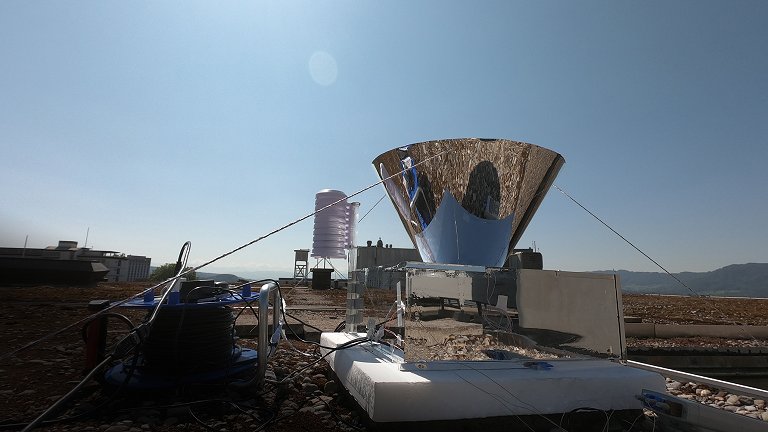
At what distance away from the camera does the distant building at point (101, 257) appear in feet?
93.6

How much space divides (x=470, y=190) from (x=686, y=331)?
28.5 ft

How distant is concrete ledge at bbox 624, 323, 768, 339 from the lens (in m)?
8.42

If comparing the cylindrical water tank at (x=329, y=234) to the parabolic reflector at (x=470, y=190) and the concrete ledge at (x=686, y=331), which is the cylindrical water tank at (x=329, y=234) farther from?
the parabolic reflector at (x=470, y=190)

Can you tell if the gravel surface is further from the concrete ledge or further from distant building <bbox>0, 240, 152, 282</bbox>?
distant building <bbox>0, 240, 152, 282</bbox>

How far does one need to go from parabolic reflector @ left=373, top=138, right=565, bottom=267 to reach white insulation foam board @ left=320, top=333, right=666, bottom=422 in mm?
1006

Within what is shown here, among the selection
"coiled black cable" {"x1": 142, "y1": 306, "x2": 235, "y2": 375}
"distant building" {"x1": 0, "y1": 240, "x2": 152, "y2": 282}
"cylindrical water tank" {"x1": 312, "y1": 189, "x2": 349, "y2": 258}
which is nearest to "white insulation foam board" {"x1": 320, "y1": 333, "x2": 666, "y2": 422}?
"coiled black cable" {"x1": 142, "y1": 306, "x2": 235, "y2": 375}

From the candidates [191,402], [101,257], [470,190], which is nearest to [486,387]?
[470,190]

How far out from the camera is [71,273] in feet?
57.9

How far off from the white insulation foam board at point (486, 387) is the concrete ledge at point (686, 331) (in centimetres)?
649

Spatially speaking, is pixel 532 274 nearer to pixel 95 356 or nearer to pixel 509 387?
pixel 509 387

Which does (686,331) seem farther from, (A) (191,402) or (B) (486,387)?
(A) (191,402)

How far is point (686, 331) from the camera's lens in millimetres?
8648

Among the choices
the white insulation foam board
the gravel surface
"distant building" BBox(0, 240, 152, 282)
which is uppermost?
"distant building" BBox(0, 240, 152, 282)

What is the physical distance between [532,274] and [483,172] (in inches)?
38.9
